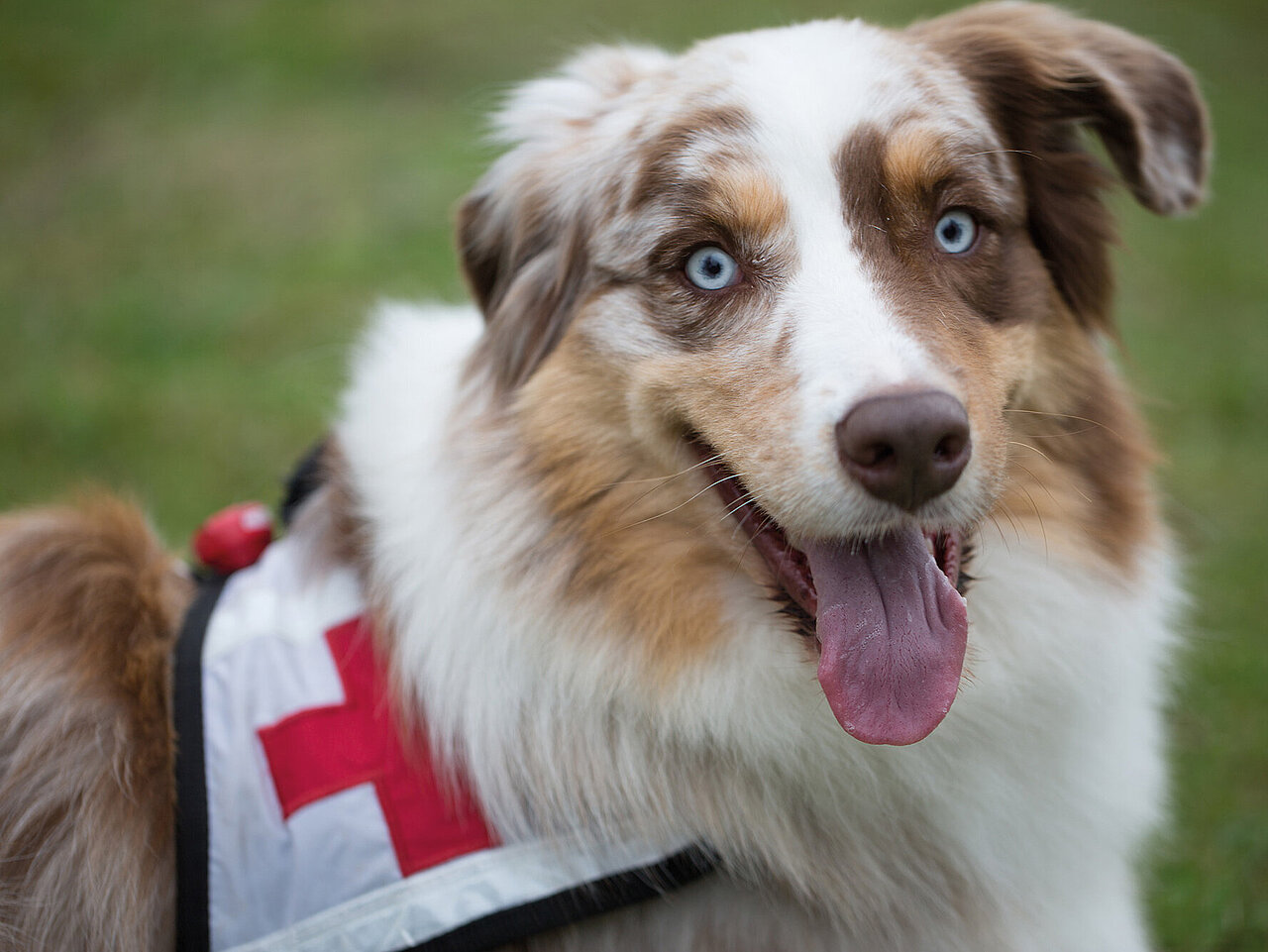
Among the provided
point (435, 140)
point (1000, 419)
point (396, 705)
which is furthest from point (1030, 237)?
point (435, 140)

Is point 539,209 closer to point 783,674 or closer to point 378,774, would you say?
point 783,674

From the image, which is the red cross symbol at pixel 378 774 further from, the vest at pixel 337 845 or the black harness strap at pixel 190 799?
the black harness strap at pixel 190 799

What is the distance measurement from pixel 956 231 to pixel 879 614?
934 mm

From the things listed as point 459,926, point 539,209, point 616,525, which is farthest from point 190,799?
point 539,209

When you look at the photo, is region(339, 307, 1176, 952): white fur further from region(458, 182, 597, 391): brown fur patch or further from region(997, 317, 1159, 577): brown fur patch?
region(458, 182, 597, 391): brown fur patch

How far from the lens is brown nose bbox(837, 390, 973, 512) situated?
6.53 ft

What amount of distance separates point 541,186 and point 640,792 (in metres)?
1.55

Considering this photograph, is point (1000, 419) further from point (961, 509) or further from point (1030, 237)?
point (1030, 237)

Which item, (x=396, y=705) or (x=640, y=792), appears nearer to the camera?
(x=640, y=792)

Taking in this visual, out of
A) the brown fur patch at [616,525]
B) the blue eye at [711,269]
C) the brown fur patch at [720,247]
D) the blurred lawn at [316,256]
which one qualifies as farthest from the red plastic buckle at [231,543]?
the blurred lawn at [316,256]

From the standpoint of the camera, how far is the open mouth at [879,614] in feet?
7.40

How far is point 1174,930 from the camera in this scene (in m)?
3.51

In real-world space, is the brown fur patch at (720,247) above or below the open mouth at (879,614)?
above

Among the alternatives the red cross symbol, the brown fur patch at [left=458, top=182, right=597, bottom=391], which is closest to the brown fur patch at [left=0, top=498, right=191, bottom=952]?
the red cross symbol
